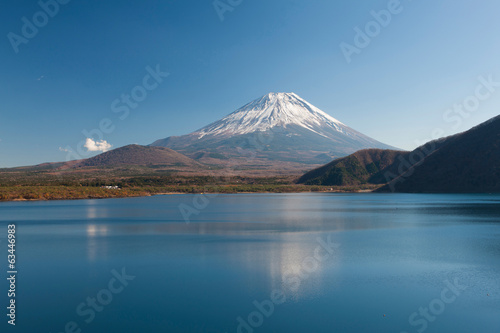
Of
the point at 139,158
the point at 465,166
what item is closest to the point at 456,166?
the point at 465,166

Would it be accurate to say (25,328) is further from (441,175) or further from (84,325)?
(441,175)

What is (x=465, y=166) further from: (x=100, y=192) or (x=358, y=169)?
(x=100, y=192)

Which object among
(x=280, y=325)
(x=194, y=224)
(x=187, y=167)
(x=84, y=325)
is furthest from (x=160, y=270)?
(x=187, y=167)

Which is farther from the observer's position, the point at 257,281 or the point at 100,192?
the point at 100,192

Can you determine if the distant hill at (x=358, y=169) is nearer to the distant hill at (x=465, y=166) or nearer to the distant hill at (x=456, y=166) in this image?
the distant hill at (x=456, y=166)

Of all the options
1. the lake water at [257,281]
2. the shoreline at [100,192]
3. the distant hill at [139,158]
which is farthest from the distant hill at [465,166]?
the distant hill at [139,158]

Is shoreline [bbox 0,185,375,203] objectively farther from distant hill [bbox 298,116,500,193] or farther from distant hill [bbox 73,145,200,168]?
distant hill [bbox 73,145,200,168]
